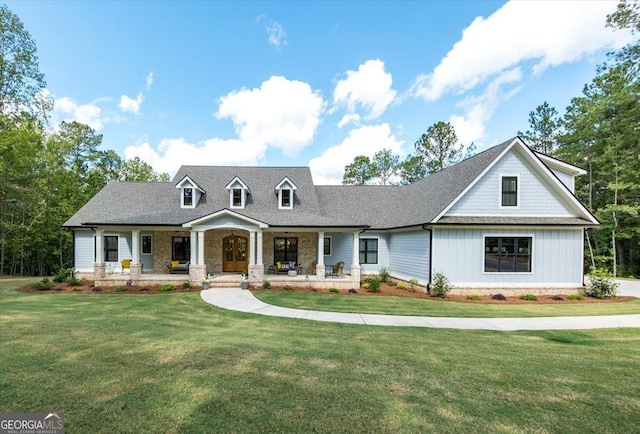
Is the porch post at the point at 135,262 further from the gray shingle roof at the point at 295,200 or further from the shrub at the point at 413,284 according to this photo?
the shrub at the point at 413,284

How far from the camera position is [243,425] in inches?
126

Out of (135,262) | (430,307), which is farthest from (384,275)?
(135,262)

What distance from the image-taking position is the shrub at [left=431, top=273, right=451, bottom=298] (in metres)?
13.1

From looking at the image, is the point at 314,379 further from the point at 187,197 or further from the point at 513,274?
the point at 187,197

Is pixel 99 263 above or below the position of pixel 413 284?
above

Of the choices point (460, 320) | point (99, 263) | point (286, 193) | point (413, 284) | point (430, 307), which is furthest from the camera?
point (286, 193)

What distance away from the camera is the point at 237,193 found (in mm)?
18266

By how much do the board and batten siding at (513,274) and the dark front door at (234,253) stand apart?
11.2 m

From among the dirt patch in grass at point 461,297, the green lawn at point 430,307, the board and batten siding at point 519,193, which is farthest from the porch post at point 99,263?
the board and batten siding at point 519,193

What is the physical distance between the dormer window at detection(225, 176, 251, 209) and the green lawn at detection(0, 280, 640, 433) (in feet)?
35.8

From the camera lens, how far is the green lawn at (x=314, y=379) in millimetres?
3385

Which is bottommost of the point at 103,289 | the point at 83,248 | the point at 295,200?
the point at 103,289

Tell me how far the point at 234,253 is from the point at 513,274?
51.0ft

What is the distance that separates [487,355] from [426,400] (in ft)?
9.14
